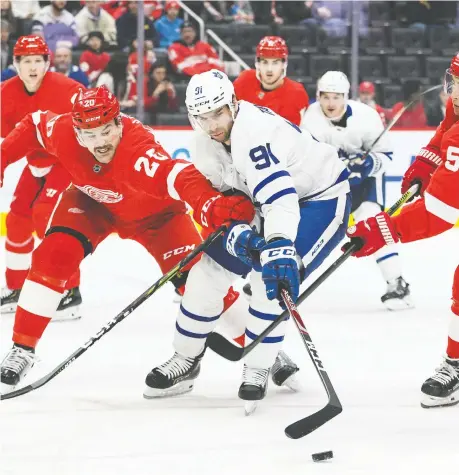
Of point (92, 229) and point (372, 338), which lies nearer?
point (92, 229)

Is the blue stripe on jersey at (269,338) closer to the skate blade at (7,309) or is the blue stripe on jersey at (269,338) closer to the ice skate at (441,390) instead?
the ice skate at (441,390)

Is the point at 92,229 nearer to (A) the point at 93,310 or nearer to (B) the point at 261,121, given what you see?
(B) the point at 261,121

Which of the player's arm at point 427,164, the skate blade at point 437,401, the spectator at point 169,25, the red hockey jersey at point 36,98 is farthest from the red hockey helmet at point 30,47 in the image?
the spectator at point 169,25

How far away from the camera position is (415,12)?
7.77 m

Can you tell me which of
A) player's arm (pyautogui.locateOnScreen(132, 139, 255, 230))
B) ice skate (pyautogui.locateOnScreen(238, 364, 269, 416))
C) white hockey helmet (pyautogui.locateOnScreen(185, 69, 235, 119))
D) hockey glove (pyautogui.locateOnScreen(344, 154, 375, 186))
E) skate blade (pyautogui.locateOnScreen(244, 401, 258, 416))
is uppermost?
white hockey helmet (pyautogui.locateOnScreen(185, 69, 235, 119))

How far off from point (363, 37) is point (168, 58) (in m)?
1.34

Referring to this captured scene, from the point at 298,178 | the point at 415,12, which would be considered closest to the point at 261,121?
the point at 298,178

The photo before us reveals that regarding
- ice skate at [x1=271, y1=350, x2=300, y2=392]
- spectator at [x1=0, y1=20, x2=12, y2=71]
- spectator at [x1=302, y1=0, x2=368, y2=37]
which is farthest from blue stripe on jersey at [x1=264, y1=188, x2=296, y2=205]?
spectator at [x1=302, y1=0, x2=368, y2=37]

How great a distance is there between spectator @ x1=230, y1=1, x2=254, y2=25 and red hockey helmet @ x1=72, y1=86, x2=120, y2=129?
447 centimetres

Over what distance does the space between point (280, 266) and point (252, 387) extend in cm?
47

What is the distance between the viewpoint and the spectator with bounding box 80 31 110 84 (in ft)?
22.4

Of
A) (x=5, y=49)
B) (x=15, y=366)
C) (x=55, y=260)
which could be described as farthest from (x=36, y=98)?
(x=5, y=49)

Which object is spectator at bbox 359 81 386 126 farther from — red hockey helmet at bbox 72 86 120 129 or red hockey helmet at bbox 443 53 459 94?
red hockey helmet at bbox 72 86 120 129

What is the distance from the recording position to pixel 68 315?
4.43m
